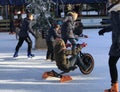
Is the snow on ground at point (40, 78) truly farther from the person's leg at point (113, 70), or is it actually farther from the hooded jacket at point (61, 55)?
the person's leg at point (113, 70)

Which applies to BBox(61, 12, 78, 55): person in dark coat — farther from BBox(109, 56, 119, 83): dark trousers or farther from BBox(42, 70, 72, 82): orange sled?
BBox(109, 56, 119, 83): dark trousers

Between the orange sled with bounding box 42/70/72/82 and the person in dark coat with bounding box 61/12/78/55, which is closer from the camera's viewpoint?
the orange sled with bounding box 42/70/72/82

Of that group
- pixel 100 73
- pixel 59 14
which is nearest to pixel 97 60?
pixel 100 73

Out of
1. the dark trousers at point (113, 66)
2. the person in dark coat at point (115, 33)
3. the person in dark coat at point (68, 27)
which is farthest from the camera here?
the person in dark coat at point (68, 27)

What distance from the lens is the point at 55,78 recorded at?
8.04m

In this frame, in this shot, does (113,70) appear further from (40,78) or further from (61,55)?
(40,78)

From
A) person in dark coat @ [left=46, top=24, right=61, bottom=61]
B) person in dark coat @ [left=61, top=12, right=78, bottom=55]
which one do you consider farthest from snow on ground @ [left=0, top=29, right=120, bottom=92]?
person in dark coat @ [left=61, top=12, right=78, bottom=55]

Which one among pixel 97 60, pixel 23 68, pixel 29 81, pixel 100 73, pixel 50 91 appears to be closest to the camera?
pixel 50 91

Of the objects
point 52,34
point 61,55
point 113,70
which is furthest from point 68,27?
point 113,70

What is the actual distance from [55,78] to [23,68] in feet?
5.91

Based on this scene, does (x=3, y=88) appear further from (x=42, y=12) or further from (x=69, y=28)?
(x=42, y=12)

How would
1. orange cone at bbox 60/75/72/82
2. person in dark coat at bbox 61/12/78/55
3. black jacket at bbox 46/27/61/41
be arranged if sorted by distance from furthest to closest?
black jacket at bbox 46/27/61/41 → person in dark coat at bbox 61/12/78/55 → orange cone at bbox 60/75/72/82

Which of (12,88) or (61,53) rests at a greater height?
(61,53)

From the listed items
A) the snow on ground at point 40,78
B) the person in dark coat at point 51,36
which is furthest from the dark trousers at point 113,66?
the person in dark coat at point 51,36
